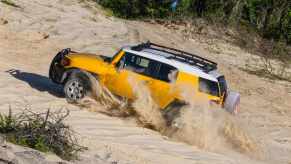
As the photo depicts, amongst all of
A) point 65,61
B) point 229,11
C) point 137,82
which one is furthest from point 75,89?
point 229,11

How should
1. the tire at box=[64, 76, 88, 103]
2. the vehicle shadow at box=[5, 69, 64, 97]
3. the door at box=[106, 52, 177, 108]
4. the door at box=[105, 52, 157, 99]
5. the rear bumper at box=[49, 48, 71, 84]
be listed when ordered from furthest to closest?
1. the vehicle shadow at box=[5, 69, 64, 97]
2. the rear bumper at box=[49, 48, 71, 84]
3. the tire at box=[64, 76, 88, 103]
4. the door at box=[105, 52, 157, 99]
5. the door at box=[106, 52, 177, 108]

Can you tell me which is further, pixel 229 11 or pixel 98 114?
pixel 229 11

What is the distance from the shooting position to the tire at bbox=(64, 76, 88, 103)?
14.3m

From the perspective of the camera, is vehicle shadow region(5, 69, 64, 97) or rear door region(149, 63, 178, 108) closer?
rear door region(149, 63, 178, 108)

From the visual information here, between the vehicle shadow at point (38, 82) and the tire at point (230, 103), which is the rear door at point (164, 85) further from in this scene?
the vehicle shadow at point (38, 82)

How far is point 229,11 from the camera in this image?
94.7 ft

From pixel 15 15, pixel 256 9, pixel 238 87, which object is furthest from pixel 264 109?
pixel 256 9

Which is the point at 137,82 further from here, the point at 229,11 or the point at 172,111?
the point at 229,11

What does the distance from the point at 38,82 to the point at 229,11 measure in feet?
45.4

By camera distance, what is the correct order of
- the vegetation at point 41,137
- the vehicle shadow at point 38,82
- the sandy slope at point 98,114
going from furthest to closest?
the vehicle shadow at point 38,82 → the sandy slope at point 98,114 → the vegetation at point 41,137

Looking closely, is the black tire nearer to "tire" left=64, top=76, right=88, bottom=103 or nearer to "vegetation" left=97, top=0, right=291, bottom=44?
"tire" left=64, top=76, right=88, bottom=103

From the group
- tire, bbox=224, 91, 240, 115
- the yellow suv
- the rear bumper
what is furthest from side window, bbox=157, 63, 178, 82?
the rear bumper

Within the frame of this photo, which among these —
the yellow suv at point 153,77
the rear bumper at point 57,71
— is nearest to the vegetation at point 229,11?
the rear bumper at point 57,71

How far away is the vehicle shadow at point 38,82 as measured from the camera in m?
15.5
